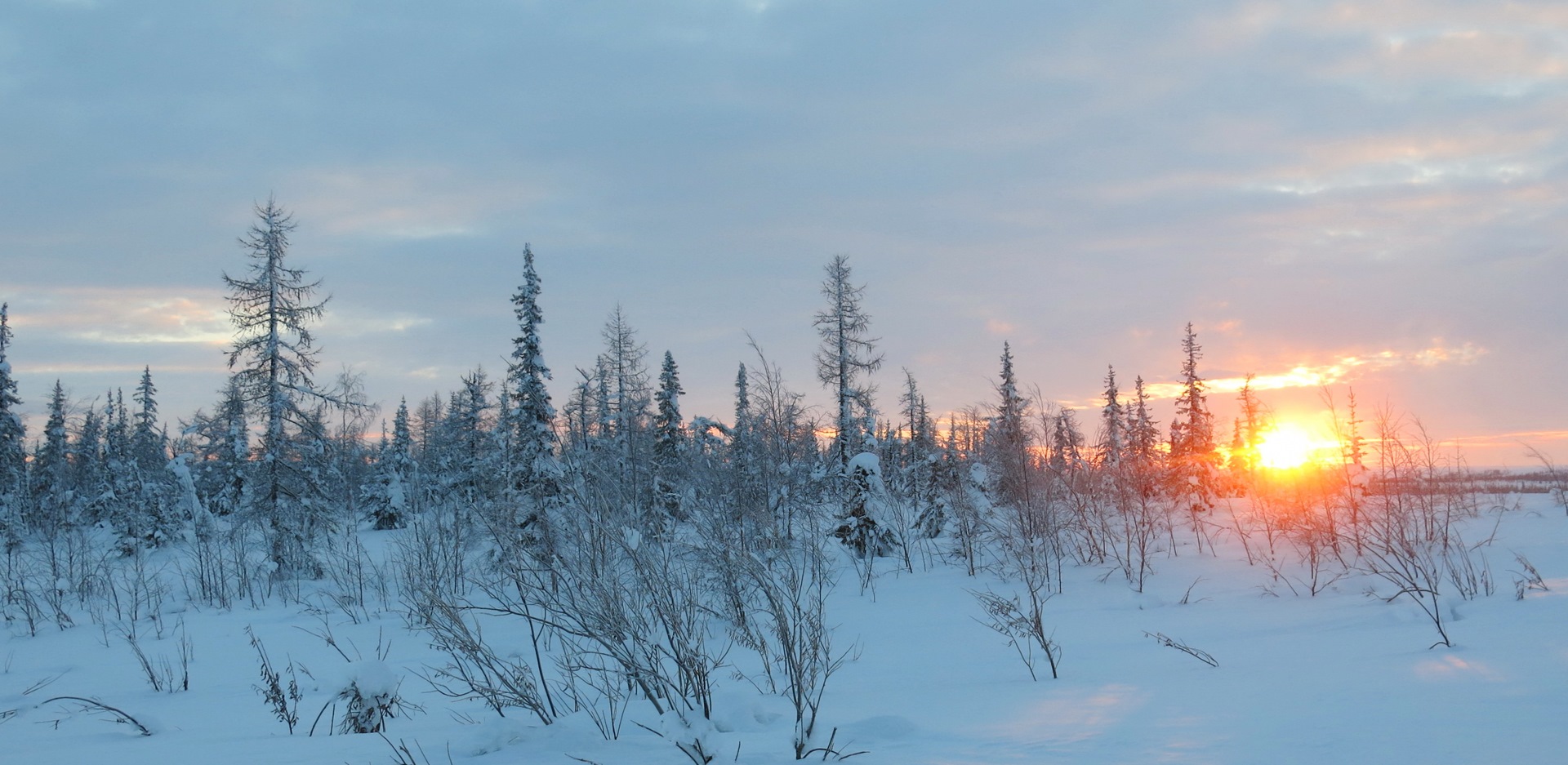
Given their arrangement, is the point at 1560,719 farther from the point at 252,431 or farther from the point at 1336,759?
the point at 252,431

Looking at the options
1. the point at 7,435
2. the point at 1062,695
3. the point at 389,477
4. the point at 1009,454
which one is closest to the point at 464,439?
the point at 389,477

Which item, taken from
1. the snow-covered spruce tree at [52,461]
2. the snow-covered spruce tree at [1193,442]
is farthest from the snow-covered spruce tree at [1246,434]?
the snow-covered spruce tree at [52,461]

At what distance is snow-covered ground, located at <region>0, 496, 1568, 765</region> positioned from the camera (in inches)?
209

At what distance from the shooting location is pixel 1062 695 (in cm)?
774

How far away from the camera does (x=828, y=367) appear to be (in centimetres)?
3066

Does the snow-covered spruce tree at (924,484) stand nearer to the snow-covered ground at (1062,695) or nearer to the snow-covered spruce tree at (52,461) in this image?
the snow-covered ground at (1062,695)

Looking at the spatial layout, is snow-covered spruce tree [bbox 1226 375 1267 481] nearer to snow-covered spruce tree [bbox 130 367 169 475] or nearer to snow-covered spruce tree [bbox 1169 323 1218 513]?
snow-covered spruce tree [bbox 1169 323 1218 513]

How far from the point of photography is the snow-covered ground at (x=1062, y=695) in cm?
532

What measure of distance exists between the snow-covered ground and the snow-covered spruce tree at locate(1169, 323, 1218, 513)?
42.2 feet

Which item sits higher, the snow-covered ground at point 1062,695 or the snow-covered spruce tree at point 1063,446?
the snow-covered spruce tree at point 1063,446

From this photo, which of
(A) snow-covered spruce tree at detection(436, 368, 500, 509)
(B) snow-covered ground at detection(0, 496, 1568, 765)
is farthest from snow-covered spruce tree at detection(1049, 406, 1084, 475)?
(A) snow-covered spruce tree at detection(436, 368, 500, 509)

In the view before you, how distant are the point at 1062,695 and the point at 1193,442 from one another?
32235 millimetres

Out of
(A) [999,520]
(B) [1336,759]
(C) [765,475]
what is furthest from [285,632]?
(B) [1336,759]

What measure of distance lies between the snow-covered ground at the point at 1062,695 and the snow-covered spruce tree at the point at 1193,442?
12.9 meters
